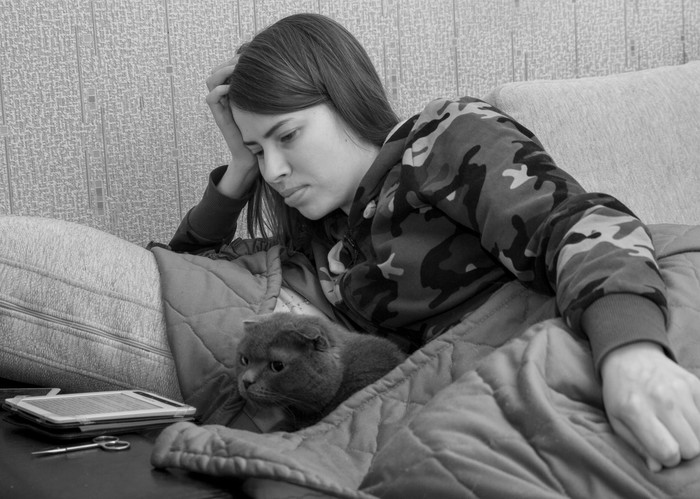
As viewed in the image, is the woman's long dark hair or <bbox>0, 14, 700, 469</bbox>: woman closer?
<bbox>0, 14, 700, 469</bbox>: woman

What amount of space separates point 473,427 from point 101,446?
455 mm

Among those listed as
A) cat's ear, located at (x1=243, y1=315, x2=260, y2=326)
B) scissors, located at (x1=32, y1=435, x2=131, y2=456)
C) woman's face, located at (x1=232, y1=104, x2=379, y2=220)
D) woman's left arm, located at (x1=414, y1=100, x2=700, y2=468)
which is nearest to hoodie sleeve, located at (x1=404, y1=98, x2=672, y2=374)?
woman's left arm, located at (x1=414, y1=100, x2=700, y2=468)

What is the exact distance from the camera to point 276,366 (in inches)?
47.5

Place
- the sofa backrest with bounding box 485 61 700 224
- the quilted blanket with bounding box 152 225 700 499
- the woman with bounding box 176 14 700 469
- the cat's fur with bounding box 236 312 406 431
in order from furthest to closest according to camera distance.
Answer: the sofa backrest with bounding box 485 61 700 224
the cat's fur with bounding box 236 312 406 431
the woman with bounding box 176 14 700 469
the quilted blanket with bounding box 152 225 700 499

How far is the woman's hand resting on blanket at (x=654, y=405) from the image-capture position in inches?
30.8

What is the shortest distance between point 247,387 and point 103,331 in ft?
0.79

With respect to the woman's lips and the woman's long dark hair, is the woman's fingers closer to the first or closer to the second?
the woman's long dark hair

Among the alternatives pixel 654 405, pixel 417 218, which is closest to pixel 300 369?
pixel 417 218

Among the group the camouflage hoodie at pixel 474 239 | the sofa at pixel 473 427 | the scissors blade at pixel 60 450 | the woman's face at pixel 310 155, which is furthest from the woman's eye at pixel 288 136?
the scissors blade at pixel 60 450

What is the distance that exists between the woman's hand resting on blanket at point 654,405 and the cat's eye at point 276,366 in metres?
0.50

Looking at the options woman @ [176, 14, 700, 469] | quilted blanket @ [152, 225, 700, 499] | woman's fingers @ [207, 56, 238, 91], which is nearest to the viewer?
quilted blanket @ [152, 225, 700, 499]

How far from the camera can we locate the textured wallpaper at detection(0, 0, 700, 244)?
5.23ft

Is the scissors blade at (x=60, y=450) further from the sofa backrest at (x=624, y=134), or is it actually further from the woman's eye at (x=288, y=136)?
the sofa backrest at (x=624, y=134)

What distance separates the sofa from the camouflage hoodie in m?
0.05
